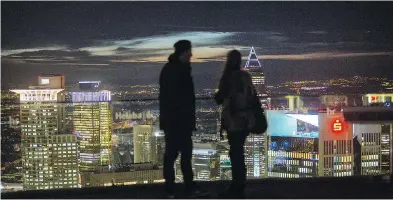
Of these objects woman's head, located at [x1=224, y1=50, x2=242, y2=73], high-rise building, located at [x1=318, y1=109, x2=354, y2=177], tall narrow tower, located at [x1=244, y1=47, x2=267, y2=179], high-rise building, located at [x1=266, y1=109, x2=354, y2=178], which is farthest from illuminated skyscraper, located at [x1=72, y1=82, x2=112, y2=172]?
woman's head, located at [x1=224, y1=50, x2=242, y2=73]

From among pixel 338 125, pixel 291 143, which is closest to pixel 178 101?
pixel 338 125

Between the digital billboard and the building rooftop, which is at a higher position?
the digital billboard

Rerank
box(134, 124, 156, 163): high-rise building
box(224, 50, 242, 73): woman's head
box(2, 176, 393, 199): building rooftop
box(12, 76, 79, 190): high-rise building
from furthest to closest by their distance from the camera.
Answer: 1. box(12, 76, 79, 190): high-rise building
2. box(134, 124, 156, 163): high-rise building
3. box(2, 176, 393, 199): building rooftop
4. box(224, 50, 242, 73): woman's head

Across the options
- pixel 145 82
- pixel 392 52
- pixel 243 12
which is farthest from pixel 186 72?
pixel 392 52

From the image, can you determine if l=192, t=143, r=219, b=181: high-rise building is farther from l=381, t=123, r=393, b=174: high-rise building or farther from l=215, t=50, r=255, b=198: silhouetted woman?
l=215, t=50, r=255, b=198: silhouetted woman

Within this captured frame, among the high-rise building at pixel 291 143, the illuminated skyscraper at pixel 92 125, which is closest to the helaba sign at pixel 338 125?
the high-rise building at pixel 291 143

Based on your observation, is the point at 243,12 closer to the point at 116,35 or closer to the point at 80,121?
the point at 116,35
